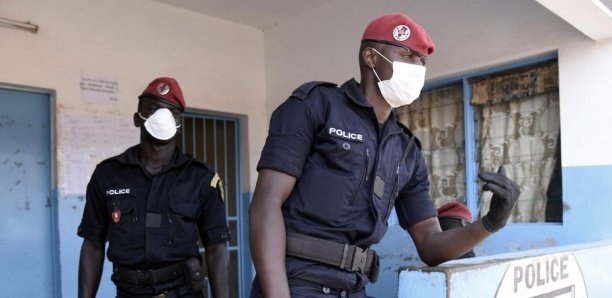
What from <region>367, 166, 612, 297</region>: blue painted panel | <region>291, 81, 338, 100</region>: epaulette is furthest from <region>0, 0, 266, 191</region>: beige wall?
<region>291, 81, 338, 100</region>: epaulette

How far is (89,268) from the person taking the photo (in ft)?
7.57

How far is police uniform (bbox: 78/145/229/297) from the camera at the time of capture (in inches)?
85.7

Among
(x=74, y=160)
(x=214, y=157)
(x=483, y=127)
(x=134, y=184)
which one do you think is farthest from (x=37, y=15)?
(x=483, y=127)

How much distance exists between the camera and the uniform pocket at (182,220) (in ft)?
7.38

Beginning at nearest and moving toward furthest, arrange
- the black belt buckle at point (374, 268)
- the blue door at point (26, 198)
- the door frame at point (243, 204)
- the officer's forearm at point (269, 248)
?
the officer's forearm at point (269, 248) < the black belt buckle at point (374, 268) < the blue door at point (26, 198) < the door frame at point (243, 204)

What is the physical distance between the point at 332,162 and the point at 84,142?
3.23m

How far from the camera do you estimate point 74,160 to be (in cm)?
404

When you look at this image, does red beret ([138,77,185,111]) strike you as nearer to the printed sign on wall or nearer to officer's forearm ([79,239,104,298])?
officer's forearm ([79,239,104,298])

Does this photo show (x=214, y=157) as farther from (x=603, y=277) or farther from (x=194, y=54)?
(x=603, y=277)

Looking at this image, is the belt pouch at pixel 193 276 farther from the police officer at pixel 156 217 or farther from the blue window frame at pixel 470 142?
the blue window frame at pixel 470 142

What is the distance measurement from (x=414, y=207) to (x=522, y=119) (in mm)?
2346

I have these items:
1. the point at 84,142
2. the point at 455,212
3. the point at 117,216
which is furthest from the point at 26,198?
the point at 455,212

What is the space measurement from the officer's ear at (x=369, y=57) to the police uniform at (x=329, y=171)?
103 millimetres

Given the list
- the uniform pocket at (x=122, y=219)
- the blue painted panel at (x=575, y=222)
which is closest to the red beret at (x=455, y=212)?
the blue painted panel at (x=575, y=222)
